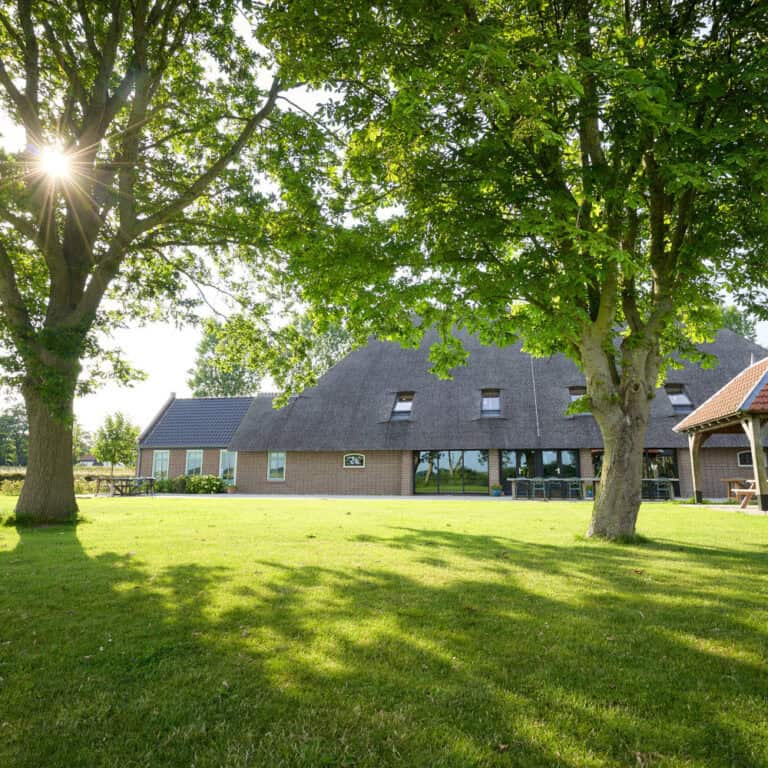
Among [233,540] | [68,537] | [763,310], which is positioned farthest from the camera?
[763,310]

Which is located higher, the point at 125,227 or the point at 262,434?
the point at 125,227

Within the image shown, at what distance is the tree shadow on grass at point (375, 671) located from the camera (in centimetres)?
270

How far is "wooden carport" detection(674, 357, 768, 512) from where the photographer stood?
1634cm

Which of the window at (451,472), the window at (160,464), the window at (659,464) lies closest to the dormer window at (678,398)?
the window at (659,464)

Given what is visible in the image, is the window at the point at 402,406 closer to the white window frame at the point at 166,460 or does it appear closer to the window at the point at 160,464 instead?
the white window frame at the point at 166,460

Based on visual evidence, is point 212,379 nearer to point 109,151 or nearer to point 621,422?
point 109,151

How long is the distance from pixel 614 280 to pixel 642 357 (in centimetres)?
157

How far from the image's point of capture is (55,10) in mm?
11617

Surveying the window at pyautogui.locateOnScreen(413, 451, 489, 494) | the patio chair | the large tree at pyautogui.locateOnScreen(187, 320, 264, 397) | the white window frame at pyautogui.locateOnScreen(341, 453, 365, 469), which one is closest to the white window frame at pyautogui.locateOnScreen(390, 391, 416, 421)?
the window at pyautogui.locateOnScreen(413, 451, 489, 494)

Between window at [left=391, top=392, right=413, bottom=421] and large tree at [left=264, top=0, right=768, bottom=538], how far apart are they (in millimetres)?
18360

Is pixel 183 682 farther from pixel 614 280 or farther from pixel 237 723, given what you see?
pixel 614 280

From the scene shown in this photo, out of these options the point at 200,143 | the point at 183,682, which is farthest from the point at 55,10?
the point at 183,682

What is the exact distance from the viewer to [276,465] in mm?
31125

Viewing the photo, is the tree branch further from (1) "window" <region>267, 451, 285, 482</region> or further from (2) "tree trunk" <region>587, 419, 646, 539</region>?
(1) "window" <region>267, 451, 285, 482</region>
